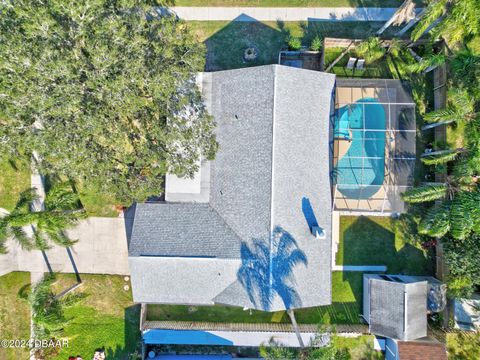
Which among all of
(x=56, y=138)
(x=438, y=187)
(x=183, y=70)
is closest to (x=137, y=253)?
(x=56, y=138)

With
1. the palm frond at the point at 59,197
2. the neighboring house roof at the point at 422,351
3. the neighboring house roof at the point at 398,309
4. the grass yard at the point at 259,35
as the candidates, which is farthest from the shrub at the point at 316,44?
the neighboring house roof at the point at 422,351

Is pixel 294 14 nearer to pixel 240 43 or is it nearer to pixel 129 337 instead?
pixel 240 43

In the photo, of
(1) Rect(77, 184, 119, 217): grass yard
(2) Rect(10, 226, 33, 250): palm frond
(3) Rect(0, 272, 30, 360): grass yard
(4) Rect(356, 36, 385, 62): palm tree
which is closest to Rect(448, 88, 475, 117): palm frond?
(4) Rect(356, 36, 385, 62): palm tree

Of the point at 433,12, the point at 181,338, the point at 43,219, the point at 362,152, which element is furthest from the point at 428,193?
the point at 43,219

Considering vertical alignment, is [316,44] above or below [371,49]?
above

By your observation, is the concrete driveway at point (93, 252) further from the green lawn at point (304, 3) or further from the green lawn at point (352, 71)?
the green lawn at point (352, 71)

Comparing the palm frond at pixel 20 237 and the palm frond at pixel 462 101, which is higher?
the palm frond at pixel 462 101
